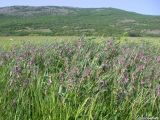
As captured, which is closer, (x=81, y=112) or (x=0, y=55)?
(x=81, y=112)

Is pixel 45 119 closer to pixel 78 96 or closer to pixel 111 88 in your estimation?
pixel 78 96

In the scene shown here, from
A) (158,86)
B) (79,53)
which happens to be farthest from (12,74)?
(79,53)

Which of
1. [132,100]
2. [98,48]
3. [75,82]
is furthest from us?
[98,48]

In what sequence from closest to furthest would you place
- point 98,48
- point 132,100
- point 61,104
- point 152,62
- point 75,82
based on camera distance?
point 61,104
point 75,82
point 132,100
point 152,62
point 98,48

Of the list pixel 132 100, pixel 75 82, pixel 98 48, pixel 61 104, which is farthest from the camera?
pixel 98 48

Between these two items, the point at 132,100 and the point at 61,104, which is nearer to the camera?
the point at 61,104

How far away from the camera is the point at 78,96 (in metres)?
4.02

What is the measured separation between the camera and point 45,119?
3.72 m

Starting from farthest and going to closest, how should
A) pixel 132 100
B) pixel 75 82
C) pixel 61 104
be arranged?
pixel 132 100 → pixel 75 82 → pixel 61 104

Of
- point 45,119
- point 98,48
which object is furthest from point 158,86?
point 98,48

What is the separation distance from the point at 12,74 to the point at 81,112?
747 mm

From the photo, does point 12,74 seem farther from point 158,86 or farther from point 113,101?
point 158,86

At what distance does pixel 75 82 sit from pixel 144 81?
2.79ft

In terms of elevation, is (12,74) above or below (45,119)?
above
